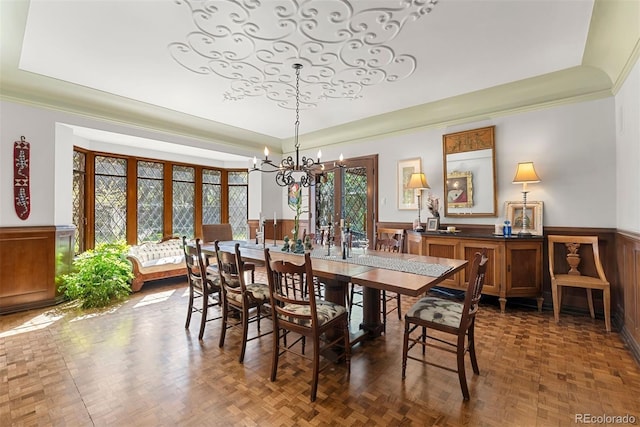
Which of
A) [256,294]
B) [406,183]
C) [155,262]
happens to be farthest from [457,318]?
[155,262]

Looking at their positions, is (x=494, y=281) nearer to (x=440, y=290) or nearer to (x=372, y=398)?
(x=440, y=290)

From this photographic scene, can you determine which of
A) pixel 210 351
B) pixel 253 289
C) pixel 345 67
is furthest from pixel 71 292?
pixel 345 67

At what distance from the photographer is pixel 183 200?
237 inches

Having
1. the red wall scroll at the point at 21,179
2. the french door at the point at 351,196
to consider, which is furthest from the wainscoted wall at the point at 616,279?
the red wall scroll at the point at 21,179

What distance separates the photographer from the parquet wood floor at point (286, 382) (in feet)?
5.64

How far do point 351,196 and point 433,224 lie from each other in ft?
5.61

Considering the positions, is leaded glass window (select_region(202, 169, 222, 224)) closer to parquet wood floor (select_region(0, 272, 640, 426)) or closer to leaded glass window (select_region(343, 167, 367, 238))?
leaded glass window (select_region(343, 167, 367, 238))

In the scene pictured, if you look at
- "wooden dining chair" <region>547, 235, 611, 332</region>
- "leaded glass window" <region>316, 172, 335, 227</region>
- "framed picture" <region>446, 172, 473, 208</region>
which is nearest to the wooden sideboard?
"wooden dining chair" <region>547, 235, 611, 332</region>

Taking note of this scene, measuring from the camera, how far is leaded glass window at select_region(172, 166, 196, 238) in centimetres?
589

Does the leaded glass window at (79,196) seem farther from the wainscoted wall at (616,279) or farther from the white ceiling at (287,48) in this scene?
the wainscoted wall at (616,279)

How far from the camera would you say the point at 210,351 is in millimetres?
2516

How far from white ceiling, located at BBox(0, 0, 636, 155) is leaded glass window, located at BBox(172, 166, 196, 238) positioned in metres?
2.05

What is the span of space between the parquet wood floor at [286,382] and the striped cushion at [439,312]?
17.7 inches
